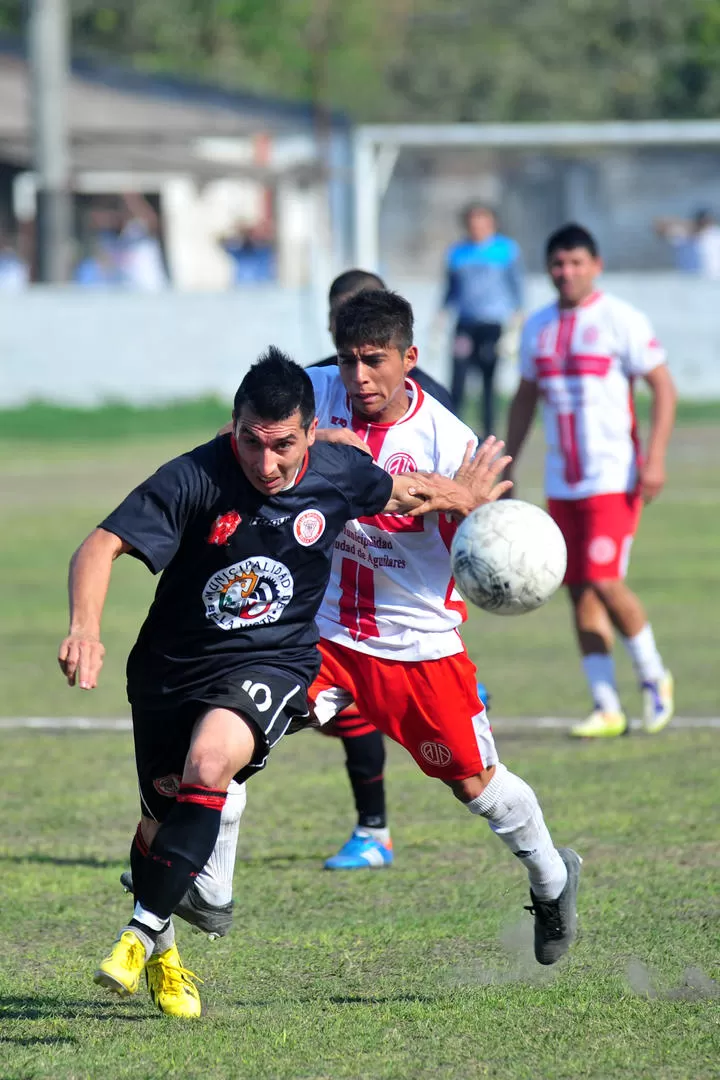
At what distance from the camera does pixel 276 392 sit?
4.46 m

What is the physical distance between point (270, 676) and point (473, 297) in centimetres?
1396

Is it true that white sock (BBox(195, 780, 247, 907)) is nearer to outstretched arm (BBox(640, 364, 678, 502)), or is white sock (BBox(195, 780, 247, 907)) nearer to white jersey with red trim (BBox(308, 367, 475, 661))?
white jersey with red trim (BBox(308, 367, 475, 661))

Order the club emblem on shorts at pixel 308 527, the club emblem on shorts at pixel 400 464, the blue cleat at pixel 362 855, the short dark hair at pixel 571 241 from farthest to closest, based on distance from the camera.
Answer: the short dark hair at pixel 571 241 → the blue cleat at pixel 362 855 → the club emblem on shorts at pixel 400 464 → the club emblem on shorts at pixel 308 527

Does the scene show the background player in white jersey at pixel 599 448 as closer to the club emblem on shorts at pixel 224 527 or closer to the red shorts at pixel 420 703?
the red shorts at pixel 420 703

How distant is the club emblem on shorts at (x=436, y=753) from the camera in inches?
198

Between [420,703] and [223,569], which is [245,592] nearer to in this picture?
[223,569]

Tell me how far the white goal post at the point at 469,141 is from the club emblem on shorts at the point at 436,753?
19639 millimetres

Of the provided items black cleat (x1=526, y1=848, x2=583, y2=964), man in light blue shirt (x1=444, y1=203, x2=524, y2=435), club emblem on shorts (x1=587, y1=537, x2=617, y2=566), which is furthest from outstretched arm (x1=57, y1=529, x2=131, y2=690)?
man in light blue shirt (x1=444, y1=203, x2=524, y2=435)

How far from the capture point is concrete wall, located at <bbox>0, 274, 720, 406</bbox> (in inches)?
917

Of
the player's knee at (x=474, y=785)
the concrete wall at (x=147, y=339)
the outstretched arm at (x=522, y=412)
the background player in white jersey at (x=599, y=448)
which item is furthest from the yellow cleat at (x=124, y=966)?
the concrete wall at (x=147, y=339)

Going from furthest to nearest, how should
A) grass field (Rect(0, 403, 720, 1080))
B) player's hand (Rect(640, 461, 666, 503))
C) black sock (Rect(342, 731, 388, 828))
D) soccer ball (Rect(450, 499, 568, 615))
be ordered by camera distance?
player's hand (Rect(640, 461, 666, 503)), black sock (Rect(342, 731, 388, 828)), soccer ball (Rect(450, 499, 568, 615)), grass field (Rect(0, 403, 720, 1080))

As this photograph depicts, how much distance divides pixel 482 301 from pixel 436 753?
1350 centimetres

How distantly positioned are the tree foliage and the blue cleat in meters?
43.9

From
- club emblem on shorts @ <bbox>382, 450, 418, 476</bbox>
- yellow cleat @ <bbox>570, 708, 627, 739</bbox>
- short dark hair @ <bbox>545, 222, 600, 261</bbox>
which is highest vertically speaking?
short dark hair @ <bbox>545, 222, 600, 261</bbox>
